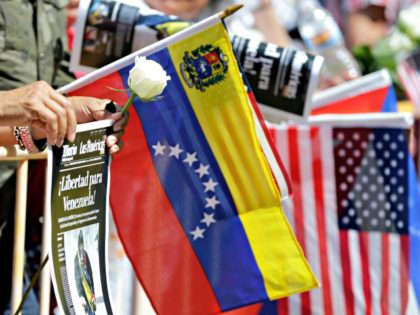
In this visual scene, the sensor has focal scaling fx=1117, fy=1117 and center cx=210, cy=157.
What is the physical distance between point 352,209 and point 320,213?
0.48ft

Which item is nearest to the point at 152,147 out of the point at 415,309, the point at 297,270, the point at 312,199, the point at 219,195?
the point at 219,195

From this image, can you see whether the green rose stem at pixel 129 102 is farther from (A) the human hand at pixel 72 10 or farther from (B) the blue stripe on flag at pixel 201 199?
(A) the human hand at pixel 72 10

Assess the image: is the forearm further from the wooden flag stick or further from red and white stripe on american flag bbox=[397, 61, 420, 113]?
red and white stripe on american flag bbox=[397, 61, 420, 113]

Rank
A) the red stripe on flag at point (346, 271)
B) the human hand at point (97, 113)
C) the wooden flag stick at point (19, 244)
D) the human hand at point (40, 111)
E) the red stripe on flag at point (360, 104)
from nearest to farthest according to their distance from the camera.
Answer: the human hand at point (40, 111) → the human hand at point (97, 113) → the wooden flag stick at point (19, 244) → the red stripe on flag at point (346, 271) → the red stripe on flag at point (360, 104)

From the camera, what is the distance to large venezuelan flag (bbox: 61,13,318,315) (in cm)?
373

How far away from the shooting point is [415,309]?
197 inches

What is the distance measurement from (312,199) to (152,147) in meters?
1.33

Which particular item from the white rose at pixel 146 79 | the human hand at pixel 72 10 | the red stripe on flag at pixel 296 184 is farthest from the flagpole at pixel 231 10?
the red stripe on flag at pixel 296 184

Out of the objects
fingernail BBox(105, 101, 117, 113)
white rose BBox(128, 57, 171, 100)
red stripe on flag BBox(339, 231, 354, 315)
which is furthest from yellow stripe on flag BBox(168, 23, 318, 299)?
red stripe on flag BBox(339, 231, 354, 315)

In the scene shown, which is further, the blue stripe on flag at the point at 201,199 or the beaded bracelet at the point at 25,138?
the blue stripe on flag at the point at 201,199

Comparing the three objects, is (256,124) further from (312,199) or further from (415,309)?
(415,309)

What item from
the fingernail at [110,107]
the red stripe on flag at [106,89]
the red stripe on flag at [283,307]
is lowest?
the red stripe on flag at [283,307]

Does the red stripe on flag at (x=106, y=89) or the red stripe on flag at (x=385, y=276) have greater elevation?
the red stripe on flag at (x=106, y=89)

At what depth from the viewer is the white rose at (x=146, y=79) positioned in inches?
123
